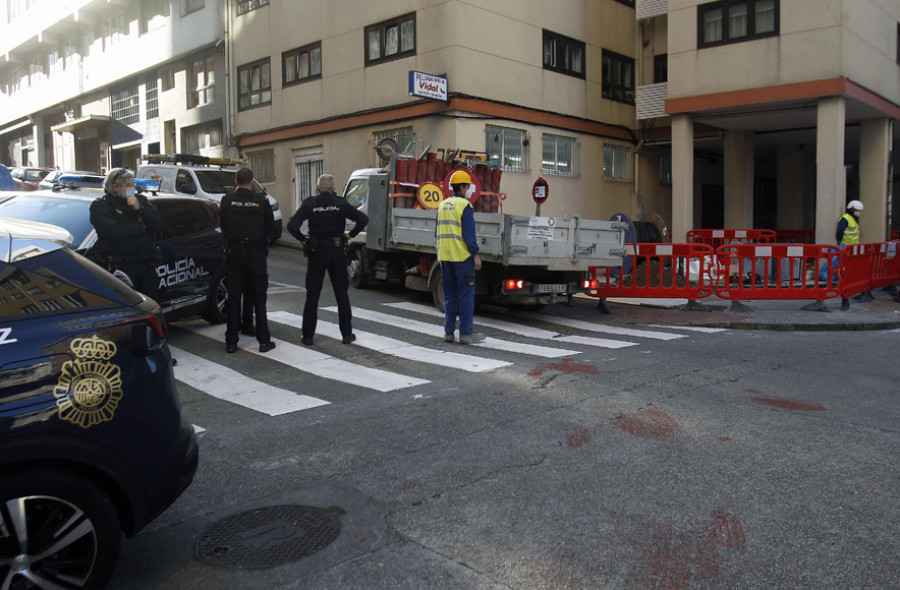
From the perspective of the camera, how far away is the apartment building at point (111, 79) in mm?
28422

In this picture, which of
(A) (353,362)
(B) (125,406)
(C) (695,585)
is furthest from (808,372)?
(B) (125,406)

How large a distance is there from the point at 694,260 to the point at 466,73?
332 inches

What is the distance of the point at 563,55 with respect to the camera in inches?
872

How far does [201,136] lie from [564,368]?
2454cm

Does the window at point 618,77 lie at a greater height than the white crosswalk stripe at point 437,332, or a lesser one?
greater

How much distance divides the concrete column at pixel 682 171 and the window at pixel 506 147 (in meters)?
3.95

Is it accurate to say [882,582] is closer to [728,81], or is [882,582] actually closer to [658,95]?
[728,81]

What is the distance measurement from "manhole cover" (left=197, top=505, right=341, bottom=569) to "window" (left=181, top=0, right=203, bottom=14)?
90.1ft

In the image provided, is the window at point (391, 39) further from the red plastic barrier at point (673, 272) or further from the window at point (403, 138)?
the red plastic barrier at point (673, 272)

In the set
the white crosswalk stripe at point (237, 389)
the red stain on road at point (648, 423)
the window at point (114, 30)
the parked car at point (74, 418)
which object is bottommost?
the red stain on road at point (648, 423)

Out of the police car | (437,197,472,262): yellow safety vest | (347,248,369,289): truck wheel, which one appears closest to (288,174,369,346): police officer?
(437,197,472,262): yellow safety vest

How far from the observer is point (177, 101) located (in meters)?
30.0

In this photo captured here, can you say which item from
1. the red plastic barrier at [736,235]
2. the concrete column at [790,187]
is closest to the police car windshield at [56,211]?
the red plastic barrier at [736,235]

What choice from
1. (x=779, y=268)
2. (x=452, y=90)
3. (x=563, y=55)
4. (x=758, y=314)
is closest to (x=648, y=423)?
(x=758, y=314)
